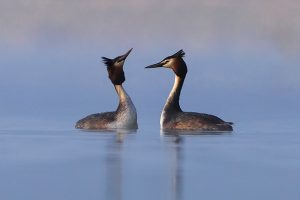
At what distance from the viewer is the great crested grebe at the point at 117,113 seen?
2545 centimetres

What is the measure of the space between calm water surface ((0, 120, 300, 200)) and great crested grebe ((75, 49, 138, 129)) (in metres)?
0.63

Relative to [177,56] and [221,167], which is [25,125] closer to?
[177,56]

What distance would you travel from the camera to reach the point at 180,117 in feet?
81.4

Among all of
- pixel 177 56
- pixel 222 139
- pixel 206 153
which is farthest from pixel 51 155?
pixel 177 56

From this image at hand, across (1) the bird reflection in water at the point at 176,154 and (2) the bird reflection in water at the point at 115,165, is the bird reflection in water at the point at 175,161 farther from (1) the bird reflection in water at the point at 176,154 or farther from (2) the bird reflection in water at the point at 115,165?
(2) the bird reflection in water at the point at 115,165

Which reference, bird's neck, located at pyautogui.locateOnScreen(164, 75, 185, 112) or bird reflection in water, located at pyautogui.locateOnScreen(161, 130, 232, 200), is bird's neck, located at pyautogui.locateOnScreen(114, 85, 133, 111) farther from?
bird reflection in water, located at pyautogui.locateOnScreen(161, 130, 232, 200)

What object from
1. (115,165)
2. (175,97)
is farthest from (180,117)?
(115,165)

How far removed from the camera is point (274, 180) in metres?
16.8

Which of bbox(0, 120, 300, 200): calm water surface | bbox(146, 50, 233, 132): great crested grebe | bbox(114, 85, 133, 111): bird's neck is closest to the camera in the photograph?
bbox(0, 120, 300, 200): calm water surface

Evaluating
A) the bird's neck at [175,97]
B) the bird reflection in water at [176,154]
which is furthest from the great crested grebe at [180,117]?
the bird reflection in water at [176,154]

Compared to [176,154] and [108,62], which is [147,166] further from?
[108,62]

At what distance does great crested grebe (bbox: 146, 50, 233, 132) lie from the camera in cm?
A: 2453

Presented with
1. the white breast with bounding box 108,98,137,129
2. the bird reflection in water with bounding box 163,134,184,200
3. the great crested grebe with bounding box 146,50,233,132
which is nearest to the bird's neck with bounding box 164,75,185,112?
the great crested grebe with bounding box 146,50,233,132

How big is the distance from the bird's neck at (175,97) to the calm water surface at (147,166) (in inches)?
30.8
